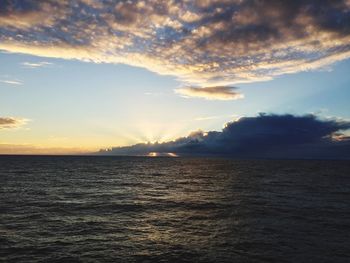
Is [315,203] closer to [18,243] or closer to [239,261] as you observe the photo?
[239,261]

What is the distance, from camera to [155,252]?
930 inches

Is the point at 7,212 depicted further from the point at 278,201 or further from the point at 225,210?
the point at 278,201

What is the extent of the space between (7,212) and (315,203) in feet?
122

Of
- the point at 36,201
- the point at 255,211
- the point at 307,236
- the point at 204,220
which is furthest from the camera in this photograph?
the point at 36,201

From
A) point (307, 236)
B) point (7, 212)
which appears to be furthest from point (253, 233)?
point (7, 212)

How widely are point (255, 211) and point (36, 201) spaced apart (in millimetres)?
27701

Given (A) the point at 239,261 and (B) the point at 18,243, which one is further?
(B) the point at 18,243

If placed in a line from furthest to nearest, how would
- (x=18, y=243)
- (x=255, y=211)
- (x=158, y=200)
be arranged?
(x=158, y=200)
(x=255, y=211)
(x=18, y=243)

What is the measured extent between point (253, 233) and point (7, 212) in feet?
83.0

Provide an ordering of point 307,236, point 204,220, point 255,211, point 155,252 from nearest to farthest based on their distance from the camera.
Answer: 1. point 155,252
2. point 307,236
3. point 204,220
4. point 255,211

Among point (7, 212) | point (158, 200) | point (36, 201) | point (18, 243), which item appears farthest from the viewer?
point (158, 200)

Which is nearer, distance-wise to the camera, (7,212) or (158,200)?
(7,212)

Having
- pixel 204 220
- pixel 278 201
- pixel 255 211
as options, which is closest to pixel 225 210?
pixel 255 211

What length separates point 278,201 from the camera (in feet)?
159
